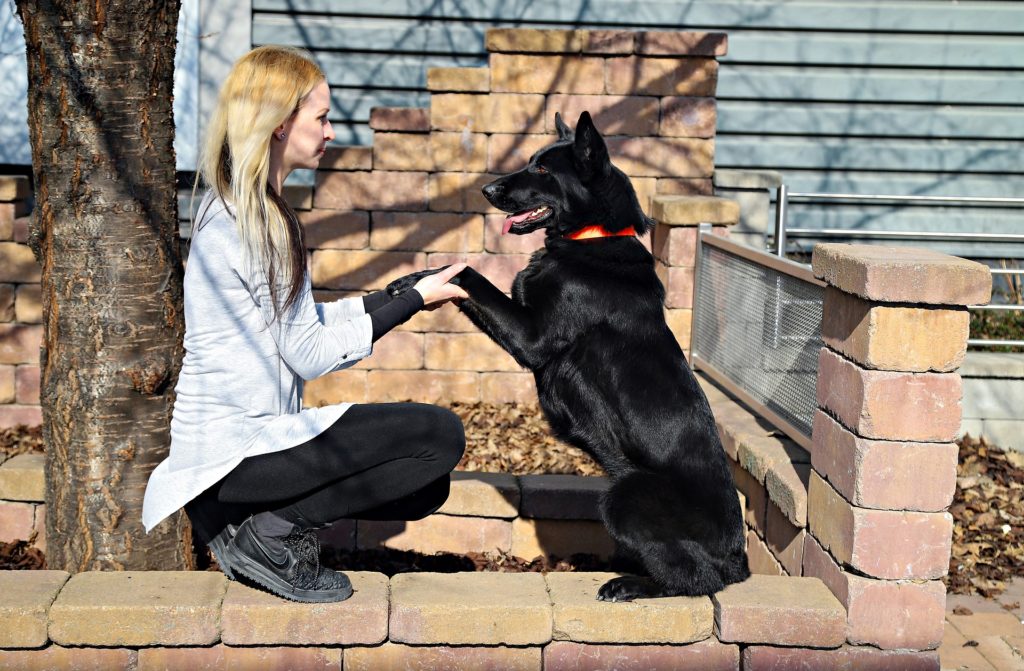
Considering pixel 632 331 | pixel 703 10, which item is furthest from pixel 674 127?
pixel 632 331

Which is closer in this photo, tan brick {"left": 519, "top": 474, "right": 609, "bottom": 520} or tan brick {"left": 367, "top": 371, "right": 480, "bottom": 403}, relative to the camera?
tan brick {"left": 519, "top": 474, "right": 609, "bottom": 520}

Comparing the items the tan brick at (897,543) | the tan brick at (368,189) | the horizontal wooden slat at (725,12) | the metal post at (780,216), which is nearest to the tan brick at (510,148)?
the tan brick at (368,189)

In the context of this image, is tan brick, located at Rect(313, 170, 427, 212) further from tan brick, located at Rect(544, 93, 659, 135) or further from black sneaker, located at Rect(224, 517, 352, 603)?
black sneaker, located at Rect(224, 517, 352, 603)

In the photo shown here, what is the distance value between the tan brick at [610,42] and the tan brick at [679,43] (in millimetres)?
56

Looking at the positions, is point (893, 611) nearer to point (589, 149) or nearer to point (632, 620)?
point (632, 620)

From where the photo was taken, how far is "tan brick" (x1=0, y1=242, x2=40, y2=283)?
5941 millimetres

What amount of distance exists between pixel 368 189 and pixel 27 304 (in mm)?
1988

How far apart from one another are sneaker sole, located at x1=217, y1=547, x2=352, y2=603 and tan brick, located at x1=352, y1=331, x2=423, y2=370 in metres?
3.23

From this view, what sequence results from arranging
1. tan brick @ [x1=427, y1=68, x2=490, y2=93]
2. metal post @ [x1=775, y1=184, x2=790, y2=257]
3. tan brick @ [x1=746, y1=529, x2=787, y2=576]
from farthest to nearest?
metal post @ [x1=775, y1=184, x2=790, y2=257]
tan brick @ [x1=427, y1=68, x2=490, y2=93]
tan brick @ [x1=746, y1=529, x2=787, y2=576]

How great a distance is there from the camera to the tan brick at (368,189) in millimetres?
6293

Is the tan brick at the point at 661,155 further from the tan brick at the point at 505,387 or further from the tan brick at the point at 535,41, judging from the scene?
the tan brick at the point at 505,387

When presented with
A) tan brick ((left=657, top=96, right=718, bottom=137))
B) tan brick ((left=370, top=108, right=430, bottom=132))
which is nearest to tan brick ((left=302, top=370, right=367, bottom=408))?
tan brick ((left=370, top=108, right=430, bottom=132))

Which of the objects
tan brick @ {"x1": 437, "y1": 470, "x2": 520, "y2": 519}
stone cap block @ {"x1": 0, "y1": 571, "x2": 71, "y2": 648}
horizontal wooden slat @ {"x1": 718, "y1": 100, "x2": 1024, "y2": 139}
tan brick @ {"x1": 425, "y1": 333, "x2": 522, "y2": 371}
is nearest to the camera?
stone cap block @ {"x1": 0, "y1": 571, "x2": 71, "y2": 648}

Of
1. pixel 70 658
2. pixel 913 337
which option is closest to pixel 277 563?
pixel 70 658
